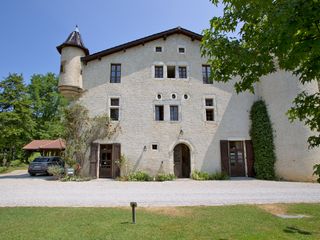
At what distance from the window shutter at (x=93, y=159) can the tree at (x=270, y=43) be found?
40.1ft

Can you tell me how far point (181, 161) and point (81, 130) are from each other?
24.3ft

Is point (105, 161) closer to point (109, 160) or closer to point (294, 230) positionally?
point (109, 160)

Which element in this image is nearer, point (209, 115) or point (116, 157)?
point (116, 157)

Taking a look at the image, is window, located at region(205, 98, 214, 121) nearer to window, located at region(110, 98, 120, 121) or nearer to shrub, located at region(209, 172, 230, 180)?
shrub, located at region(209, 172, 230, 180)

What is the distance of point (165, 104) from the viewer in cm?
1598

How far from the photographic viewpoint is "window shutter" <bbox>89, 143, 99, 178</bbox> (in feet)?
48.6

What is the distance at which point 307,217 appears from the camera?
5668 millimetres

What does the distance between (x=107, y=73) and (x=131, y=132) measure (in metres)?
4.80

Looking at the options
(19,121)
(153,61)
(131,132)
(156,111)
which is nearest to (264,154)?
(156,111)

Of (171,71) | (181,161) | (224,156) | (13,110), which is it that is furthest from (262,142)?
(13,110)

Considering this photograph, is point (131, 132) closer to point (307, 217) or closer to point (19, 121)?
point (307, 217)

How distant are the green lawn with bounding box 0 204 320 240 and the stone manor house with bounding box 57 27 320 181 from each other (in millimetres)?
8781

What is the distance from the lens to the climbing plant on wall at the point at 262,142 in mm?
14534

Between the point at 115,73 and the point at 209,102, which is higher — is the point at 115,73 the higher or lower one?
the higher one
